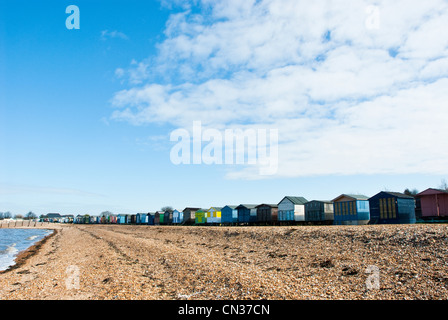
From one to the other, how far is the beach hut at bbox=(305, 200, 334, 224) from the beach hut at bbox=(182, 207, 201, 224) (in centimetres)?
3887

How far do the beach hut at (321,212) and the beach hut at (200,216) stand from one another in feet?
105

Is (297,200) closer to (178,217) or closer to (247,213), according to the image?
(247,213)

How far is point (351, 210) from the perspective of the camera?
42.0 metres

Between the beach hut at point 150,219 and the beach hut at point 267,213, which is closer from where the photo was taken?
the beach hut at point 267,213

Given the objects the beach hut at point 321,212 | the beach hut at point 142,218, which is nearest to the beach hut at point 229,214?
the beach hut at point 321,212

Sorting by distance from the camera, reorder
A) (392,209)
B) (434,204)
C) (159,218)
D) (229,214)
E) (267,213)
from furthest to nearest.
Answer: (159,218)
(229,214)
(267,213)
(434,204)
(392,209)

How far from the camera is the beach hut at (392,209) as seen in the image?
36.2 m

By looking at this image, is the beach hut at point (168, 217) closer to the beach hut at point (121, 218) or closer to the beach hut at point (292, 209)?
the beach hut at point (121, 218)

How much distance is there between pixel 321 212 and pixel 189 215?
43.5m

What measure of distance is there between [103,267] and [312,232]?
18626 millimetres

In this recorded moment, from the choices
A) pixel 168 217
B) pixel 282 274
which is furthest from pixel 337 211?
pixel 168 217
